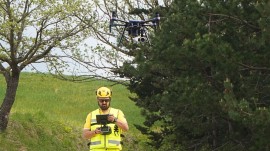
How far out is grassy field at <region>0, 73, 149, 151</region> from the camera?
51.5 feet

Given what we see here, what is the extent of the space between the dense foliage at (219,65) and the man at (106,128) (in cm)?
221

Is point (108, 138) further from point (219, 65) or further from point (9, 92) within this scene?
point (9, 92)

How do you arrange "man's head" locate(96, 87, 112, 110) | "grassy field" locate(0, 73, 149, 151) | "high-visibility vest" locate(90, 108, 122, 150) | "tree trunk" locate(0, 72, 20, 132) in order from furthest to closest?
1. "grassy field" locate(0, 73, 149, 151)
2. "tree trunk" locate(0, 72, 20, 132)
3. "high-visibility vest" locate(90, 108, 122, 150)
4. "man's head" locate(96, 87, 112, 110)

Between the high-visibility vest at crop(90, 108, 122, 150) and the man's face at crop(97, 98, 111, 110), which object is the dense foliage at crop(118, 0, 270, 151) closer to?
the high-visibility vest at crop(90, 108, 122, 150)

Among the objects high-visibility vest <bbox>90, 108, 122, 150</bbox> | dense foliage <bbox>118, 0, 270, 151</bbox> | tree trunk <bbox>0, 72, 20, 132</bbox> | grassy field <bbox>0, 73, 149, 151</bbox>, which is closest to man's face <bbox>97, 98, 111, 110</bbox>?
high-visibility vest <bbox>90, 108, 122, 150</bbox>

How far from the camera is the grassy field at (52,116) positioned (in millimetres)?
15711

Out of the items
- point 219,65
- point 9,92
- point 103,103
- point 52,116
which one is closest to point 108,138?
point 103,103

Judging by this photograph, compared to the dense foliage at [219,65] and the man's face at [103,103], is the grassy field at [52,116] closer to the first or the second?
the dense foliage at [219,65]

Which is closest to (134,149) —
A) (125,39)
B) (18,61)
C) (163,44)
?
(125,39)

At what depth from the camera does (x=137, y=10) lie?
17375mm

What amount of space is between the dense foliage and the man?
221 cm

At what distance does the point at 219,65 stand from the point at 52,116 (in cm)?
1011

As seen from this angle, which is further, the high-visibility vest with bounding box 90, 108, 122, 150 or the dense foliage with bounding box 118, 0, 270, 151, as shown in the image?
the dense foliage with bounding box 118, 0, 270, 151

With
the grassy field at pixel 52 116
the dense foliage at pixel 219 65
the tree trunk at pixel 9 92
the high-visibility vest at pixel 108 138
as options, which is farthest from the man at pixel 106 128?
the grassy field at pixel 52 116
